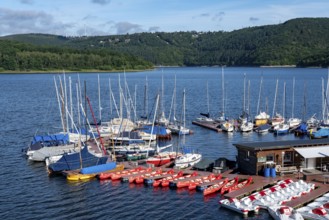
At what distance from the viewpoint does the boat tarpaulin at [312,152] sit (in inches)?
1470

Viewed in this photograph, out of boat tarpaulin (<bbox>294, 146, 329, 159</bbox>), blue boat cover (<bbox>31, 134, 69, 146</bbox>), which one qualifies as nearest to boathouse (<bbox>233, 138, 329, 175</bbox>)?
boat tarpaulin (<bbox>294, 146, 329, 159</bbox>)

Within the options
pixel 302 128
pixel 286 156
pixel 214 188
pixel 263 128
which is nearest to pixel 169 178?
pixel 214 188

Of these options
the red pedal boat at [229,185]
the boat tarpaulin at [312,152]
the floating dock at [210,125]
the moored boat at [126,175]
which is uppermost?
the boat tarpaulin at [312,152]

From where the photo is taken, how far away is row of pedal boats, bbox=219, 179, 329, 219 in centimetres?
2806

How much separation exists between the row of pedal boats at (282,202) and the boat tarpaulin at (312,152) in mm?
3535

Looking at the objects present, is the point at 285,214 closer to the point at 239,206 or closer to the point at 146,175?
the point at 239,206

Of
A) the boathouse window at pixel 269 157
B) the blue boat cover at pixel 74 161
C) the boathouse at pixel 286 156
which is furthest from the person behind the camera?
the blue boat cover at pixel 74 161

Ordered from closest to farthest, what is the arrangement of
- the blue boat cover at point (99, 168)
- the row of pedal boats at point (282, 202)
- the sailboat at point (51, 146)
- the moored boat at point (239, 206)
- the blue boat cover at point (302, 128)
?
1. the row of pedal boats at point (282, 202)
2. the moored boat at point (239, 206)
3. the blue boat cover at point (99, 168)
4. the sailboat at point (51, 146)
5. the blue boat cover at point (302, 128)

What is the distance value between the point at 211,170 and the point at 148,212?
432 inches

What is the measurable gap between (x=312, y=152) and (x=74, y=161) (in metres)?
20.9

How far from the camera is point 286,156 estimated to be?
38500 mm

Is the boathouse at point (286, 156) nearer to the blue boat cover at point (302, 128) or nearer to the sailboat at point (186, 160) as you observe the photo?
the sailboat at point (186, 160)

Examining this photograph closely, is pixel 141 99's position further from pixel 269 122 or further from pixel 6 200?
pixel 6 200

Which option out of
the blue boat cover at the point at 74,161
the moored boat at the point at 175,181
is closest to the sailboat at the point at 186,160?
the moored boat at the point at 175,181
